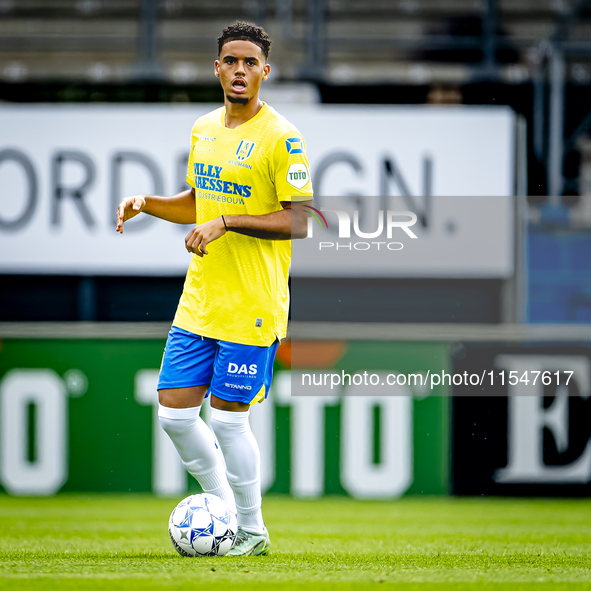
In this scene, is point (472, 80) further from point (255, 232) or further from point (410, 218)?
point (255, 232)

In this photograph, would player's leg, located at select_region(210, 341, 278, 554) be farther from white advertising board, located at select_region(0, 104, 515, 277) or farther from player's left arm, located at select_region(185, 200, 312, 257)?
white advertising board, located at select_region(0, 104, 515, 277)

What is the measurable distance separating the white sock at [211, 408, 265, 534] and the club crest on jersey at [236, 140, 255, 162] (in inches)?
36.3

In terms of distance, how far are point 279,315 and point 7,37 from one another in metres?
6.84

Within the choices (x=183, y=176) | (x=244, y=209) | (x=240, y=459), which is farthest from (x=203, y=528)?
(x=183, y=176)

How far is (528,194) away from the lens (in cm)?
802

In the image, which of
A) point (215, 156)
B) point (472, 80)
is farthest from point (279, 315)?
point (472, 80)

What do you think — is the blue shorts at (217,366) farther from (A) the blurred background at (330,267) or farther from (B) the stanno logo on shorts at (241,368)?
(A) the blurred background at (330,267)

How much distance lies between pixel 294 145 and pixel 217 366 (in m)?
0.84

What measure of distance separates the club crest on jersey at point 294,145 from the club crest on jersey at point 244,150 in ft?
0.42

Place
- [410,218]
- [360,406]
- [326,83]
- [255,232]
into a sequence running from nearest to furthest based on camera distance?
[255,232] < [360,406] < [410,218] < [326,83]

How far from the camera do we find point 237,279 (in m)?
3.38

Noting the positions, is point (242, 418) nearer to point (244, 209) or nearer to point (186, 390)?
point (186, 390)

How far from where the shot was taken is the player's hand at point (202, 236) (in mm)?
3145

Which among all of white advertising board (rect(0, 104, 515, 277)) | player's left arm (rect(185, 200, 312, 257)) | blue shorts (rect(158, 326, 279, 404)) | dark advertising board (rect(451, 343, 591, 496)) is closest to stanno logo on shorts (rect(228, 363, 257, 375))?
blue shorts (rect(158, 326, 279, 404))
